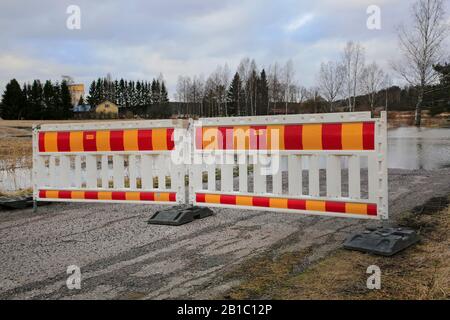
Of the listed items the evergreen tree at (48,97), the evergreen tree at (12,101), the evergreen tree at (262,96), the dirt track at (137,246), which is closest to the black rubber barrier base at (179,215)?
the dirt track at (137,246)

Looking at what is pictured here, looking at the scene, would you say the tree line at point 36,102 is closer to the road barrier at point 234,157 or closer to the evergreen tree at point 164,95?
the evergreen tree at point 164,95

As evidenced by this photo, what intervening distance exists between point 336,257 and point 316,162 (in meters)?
1.46

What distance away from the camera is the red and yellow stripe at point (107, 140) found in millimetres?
6535

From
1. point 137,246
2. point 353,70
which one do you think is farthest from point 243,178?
point 353,70

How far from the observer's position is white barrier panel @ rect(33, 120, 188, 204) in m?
6.49

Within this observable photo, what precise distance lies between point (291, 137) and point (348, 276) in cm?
226

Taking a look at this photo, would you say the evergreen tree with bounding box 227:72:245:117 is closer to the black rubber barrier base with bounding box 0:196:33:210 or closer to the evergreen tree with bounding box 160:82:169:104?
the evergreen tree with bounding box 160:82:169:104

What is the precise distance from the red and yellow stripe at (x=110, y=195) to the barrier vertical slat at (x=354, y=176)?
8.91 feet

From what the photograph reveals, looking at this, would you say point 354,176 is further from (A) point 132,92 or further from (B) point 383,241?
(A) point 132,92

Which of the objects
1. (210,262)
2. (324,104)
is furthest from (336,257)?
(324,104)

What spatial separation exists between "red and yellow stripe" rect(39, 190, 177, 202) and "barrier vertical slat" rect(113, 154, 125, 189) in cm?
15

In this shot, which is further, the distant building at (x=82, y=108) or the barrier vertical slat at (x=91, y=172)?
the distant building at (x=82, y=108)

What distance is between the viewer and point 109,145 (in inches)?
273

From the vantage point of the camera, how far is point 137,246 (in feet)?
16.4
